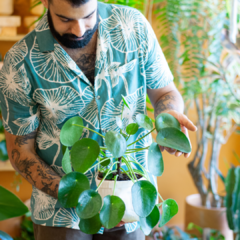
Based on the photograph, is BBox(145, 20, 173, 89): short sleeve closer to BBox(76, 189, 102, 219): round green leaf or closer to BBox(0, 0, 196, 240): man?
BBox(0, 0, 196, 240): man

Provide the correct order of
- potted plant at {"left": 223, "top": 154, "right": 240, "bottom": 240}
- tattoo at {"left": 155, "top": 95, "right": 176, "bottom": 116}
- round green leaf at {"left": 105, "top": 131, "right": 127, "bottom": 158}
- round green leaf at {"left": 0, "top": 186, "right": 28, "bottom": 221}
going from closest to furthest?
round green leaf at {"left": 0, "top": 186, "right": 28, "bottom": 221}
round green leaf at {"left": 105, "top": 131, "right": 127, "bottom": 158}
tattoo at {"left": 155, "top": 95, "right": 176, "bottom": 116}
potted plant at {"left": 223, "top": 154, "right": 240, "bottom": 240}

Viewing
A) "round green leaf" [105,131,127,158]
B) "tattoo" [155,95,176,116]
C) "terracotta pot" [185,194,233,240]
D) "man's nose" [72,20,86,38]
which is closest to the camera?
"round green leaf" [105,131,127,158]

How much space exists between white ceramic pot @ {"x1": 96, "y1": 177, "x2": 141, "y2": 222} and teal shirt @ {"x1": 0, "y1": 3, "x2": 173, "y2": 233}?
11.4 inches

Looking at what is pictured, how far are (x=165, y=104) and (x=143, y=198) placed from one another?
16.9 inches

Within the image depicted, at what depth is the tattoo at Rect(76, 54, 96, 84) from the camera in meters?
1.00

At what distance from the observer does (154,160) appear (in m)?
0.67

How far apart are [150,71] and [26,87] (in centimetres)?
43

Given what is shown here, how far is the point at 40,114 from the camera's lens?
3.50ft

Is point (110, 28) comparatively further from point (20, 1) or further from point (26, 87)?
point (20, 1)

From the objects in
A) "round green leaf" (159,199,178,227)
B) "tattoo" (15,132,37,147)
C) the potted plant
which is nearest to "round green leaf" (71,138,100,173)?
"round green leaf" (159,199,178,227)

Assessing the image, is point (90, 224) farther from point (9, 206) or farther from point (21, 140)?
point (21, 140)

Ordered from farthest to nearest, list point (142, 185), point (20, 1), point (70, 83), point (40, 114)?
point (20, 1) < point (40, 114) < point (70, 83) < point (142, 185)

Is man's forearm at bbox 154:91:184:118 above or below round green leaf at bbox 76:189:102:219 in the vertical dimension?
above

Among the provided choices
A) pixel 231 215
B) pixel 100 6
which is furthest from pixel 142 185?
pixel 231 215
